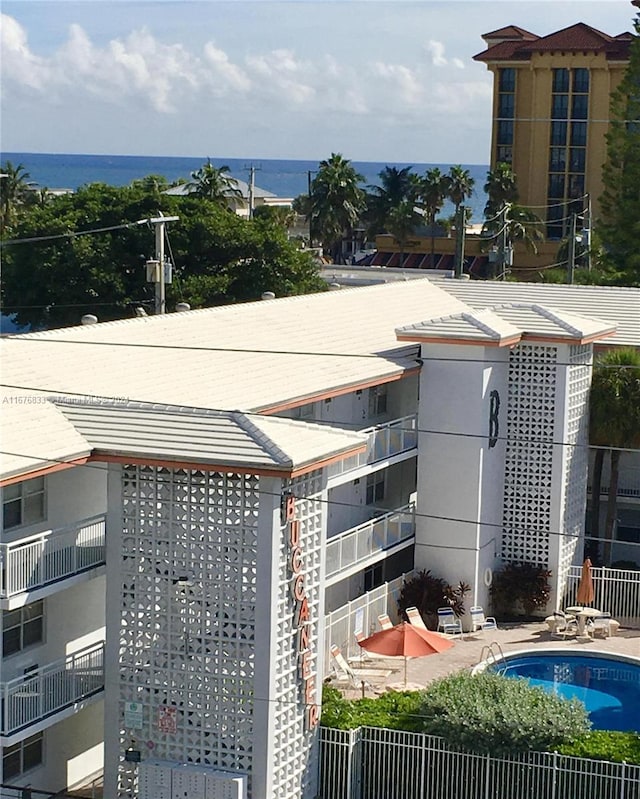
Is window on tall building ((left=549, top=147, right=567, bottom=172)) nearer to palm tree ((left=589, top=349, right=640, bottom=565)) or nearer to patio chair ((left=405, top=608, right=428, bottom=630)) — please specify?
palm tree ((left=589, top=349, right=640, bottom=565))

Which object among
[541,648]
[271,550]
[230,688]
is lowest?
[541,648]

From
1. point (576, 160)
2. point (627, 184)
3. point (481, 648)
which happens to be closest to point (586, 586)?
point (481, 648)

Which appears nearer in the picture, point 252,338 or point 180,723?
point 180,723

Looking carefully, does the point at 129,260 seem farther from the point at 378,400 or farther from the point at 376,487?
the point at 376,487

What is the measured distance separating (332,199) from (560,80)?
2961 centimetres

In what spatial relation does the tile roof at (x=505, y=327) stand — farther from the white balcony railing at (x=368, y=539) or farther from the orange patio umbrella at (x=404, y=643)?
the orange patio umbrella at (x=404, y=643)

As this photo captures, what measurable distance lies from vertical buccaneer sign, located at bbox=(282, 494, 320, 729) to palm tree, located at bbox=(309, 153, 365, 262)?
5916 centimetres

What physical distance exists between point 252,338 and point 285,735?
9.69 metres

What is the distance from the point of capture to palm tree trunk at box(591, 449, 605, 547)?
104ft

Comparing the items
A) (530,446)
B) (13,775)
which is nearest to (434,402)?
(530,446)

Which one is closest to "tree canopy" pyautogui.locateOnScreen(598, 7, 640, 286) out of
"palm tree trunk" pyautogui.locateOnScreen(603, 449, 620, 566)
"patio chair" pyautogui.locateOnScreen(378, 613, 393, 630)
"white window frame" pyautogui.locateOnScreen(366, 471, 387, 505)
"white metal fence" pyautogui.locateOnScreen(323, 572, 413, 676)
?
"palm tree trunk" pyautogui.locateOnScreen(603, 449, 620, 566)

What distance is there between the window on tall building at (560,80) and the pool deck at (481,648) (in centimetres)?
7746

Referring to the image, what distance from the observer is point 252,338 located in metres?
27.8

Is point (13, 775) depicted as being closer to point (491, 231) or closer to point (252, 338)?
point (252, 338)
